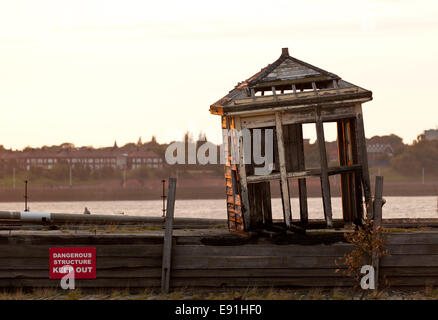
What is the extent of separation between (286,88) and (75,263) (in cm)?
623

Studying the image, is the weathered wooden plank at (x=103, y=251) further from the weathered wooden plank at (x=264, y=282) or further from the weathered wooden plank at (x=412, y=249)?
the weathered wooden plank at (x=412, y=249)

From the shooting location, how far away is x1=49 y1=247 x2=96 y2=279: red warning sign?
14.7m

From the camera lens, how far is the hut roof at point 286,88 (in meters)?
15.1

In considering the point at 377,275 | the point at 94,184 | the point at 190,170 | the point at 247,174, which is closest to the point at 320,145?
the point at 247,174

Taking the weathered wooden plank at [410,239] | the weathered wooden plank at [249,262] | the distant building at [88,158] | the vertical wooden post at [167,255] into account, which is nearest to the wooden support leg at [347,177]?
the weathered wooden plank at [410,239]

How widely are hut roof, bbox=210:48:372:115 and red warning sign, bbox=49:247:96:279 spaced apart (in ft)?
14.1

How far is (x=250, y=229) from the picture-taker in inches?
597

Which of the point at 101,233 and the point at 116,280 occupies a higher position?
the point at 101,233

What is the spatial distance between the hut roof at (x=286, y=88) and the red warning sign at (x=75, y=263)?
429 centimetres

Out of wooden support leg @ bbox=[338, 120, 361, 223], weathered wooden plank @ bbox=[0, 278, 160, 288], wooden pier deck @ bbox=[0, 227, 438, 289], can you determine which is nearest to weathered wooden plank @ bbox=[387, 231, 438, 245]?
wooden pier deck @ bbox=[0, 227, 438, 289]

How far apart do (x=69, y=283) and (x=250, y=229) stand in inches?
161

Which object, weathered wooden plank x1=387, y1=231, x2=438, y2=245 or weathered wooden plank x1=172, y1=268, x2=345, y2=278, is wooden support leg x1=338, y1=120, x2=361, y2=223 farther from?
weathered wooden plank x1=172, y1=268, x2=345, y2=278
